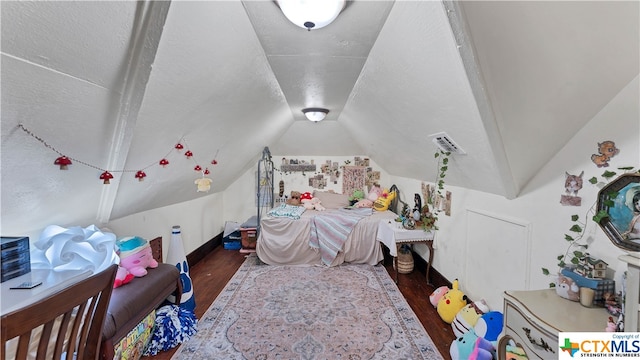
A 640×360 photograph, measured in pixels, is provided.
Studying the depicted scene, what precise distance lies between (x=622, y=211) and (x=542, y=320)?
625 mm

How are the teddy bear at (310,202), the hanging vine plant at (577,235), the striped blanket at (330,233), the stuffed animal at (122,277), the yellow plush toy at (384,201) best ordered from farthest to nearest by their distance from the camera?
the teddy bear at (310,202), the yellow plush toy at (384,201), the striped blanket at (330,233), the stuffed animal at (122,277), the hanging vine plant at (577,235)

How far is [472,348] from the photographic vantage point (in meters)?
1.67

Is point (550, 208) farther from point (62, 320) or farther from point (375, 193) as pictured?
point (375, 193)

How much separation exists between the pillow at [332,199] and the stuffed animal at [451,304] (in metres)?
2.34

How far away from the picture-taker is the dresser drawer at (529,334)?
1051 mm

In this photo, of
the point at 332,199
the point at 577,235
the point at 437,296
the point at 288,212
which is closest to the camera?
the point at 577,235

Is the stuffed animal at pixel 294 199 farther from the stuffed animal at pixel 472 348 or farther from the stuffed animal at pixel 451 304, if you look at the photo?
the stuffed animal at pixel 472 348

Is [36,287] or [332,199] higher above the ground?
[332,199]

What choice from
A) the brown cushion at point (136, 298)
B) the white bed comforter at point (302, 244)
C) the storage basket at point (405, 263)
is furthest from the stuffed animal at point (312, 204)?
the brown cushion at point (136, 298)

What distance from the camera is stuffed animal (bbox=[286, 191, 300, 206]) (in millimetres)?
4359

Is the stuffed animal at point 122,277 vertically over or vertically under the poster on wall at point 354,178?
under

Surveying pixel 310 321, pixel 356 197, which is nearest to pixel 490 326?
pixel 310 321

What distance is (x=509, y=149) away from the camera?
1.57m

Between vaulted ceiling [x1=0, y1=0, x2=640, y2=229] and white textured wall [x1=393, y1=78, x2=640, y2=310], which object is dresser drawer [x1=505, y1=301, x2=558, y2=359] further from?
vaulted ceiling [x1=0, y1=0, x2=640, y2=229]
